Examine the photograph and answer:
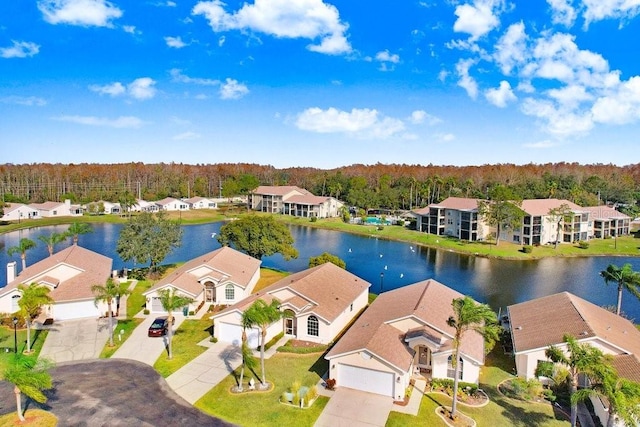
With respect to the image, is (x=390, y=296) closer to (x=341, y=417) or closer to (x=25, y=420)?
(x=341, y=417)

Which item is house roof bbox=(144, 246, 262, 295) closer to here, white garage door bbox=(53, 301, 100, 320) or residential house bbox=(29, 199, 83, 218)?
white garage door bbox=(53, 301, 100, 320)

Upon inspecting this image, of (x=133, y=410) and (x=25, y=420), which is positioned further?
(x=133, y=410)

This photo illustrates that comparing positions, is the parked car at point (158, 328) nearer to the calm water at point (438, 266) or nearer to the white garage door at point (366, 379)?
the white garage door at point (366, 379)

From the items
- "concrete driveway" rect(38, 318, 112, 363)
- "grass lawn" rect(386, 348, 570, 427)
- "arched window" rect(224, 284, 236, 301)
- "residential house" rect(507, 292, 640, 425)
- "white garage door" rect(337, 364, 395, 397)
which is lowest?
"grass lawn" rect(386, 348, 570, 427)

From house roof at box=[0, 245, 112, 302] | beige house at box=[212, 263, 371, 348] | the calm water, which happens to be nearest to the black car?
beige house at box=[212, 263, 371, 348]

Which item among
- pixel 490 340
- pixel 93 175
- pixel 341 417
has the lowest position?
pixel 341 417

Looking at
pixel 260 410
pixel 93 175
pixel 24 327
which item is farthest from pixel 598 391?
pixel 93 175
